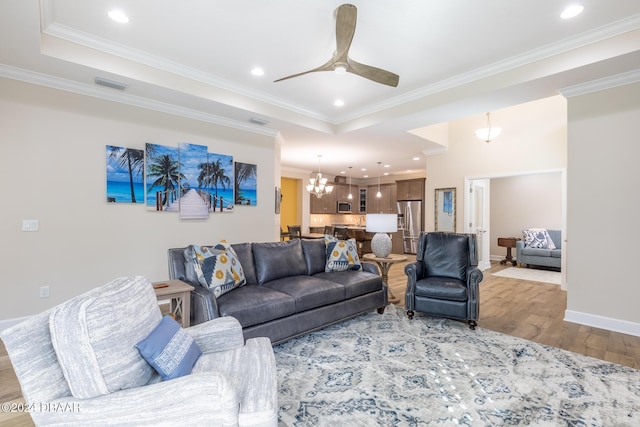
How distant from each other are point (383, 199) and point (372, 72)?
830cm

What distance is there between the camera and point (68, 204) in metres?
3.34

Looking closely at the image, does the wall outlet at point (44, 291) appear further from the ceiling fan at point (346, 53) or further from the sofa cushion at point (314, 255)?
the ceiling fan at point (346, 53)

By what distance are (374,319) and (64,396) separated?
2.94 m

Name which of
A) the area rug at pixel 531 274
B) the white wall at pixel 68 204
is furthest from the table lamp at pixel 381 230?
the area rug at pixel 531 274

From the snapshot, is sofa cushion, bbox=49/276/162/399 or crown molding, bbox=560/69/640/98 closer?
sofa cushion, bbox=49/276/162/399

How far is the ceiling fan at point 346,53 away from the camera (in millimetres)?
2287

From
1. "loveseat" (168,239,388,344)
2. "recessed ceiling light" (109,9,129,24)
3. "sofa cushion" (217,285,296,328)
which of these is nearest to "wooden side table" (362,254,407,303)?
"loveseat" (168,239,388,344)

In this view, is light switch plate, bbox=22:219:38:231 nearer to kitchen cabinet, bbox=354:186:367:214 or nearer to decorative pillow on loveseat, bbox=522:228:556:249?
decorative pillow on loveseat, bbox=522:228:556:249

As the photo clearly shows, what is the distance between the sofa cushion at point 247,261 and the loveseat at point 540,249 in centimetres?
685

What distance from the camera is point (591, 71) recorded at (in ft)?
10.00

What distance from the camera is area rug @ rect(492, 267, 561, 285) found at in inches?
236

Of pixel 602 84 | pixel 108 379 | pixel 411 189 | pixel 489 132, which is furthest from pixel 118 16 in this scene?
pixel 411 189

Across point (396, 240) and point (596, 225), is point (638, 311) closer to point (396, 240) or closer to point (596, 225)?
point (596, 225)

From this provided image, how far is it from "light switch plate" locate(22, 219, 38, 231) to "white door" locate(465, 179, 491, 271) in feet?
22.4
